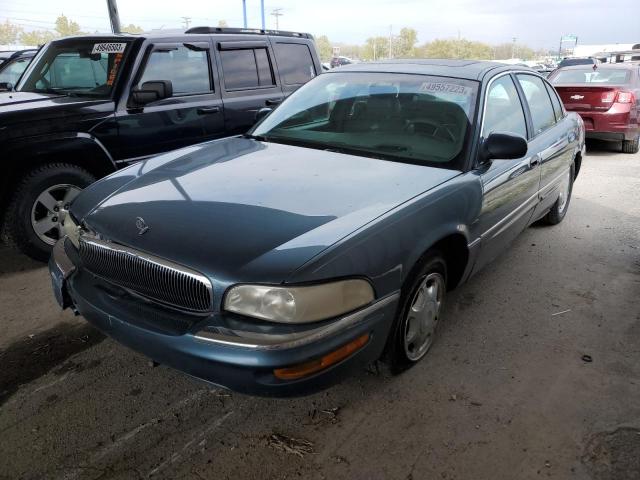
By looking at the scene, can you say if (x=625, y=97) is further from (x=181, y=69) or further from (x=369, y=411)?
(x=369, y=411)

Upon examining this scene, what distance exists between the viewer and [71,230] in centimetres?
265

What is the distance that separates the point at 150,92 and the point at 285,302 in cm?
314

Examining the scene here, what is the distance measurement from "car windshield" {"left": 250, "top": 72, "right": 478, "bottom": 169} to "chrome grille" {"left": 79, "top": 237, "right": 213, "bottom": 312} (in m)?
1.42

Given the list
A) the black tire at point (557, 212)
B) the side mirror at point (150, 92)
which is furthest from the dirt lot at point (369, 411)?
the side mirror at point (150, 92)

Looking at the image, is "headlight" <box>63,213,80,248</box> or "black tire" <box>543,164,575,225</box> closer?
"headlight" <box>63,213,80,248</box>

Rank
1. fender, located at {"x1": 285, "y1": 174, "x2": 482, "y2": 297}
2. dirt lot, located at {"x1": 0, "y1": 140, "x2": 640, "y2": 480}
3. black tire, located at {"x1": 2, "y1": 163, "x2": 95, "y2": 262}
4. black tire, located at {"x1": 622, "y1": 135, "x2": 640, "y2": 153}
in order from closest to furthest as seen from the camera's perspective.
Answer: fender, located at {"x1": 285, "y1": 174, "x2": 482, "y2": 297}
dirt lot, located at {"x1": 0, "y1": 140, "x2": 640, "y2": 480}
black tire, located at {"x1": 2, "y1": 163, "x2": 95, "y2": 262}
black tire, located at {"x1": 622, "y1": 135, "x2": 640, "y2": 153}

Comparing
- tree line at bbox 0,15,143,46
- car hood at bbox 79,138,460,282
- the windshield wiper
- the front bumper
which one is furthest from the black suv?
tree line at bbox 0,15,143,46

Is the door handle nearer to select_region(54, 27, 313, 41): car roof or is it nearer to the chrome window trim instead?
select_region(54, 27, 313, 41): car roof

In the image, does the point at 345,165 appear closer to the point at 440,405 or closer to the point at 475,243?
the point at 475,243

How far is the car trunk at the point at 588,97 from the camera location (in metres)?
8.04

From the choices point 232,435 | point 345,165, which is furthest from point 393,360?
point 345,165

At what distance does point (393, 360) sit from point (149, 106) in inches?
127

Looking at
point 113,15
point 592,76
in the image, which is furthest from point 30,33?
point 592,76

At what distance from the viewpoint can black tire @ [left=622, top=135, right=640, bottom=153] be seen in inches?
344
